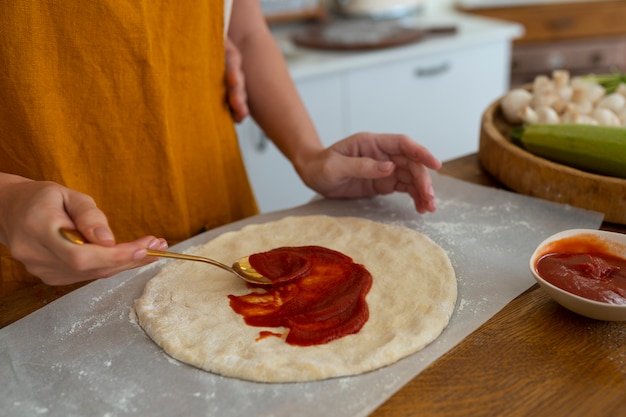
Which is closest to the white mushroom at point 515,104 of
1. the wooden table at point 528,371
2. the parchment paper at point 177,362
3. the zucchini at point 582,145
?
the zucchini at point 582,145

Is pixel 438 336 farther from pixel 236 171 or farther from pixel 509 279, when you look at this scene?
pixel 236 171

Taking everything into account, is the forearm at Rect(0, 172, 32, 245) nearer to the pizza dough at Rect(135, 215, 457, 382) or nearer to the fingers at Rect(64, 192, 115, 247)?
the fingers at Rect(64, 192, 115, 247)

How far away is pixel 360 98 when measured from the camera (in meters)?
2.82

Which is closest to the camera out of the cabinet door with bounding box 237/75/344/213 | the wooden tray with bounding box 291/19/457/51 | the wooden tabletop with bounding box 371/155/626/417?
the wooden tabletop with bounding box 371/155/626/417

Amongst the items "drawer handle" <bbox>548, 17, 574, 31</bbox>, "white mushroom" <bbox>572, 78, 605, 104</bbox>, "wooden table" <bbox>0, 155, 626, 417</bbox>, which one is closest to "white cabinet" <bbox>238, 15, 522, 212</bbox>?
"drawer handle" <bbox>548, 17, 574, 31</bbox>

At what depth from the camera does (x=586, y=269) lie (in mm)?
994

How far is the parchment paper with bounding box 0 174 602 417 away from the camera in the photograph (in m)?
0.82

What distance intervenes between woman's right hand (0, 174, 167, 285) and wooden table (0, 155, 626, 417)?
16.0 inches

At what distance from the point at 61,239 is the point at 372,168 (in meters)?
0.66

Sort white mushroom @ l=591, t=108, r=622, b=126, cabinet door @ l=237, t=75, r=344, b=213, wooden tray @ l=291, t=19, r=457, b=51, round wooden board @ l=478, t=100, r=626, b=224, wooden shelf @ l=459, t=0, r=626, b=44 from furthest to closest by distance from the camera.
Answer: wooden shelf @ l=459, t=0, r=626, b=44 → wooden tray @ l=291, t=19, r=457, b=51 → cabinet door @ l=237, t=75, r=344, b=213 → white mushroom @ l=591, t=108, r=622, b=126 → round wooden board @ l=478, t=100, r=626, b=224

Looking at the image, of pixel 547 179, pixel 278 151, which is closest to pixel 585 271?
pixel 547 179

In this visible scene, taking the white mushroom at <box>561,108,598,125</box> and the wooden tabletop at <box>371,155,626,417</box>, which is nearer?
the wooden tabletop at <box>371,155,626,417</box>

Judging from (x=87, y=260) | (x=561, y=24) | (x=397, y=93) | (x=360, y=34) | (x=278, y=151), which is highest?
(x=87, y=260)

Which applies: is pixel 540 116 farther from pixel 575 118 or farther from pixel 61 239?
pixel 61 239
